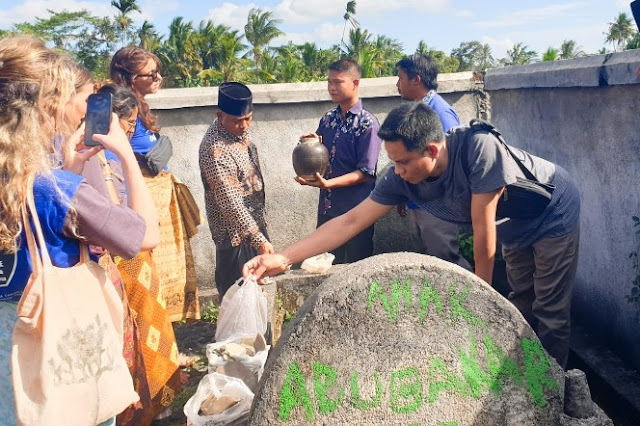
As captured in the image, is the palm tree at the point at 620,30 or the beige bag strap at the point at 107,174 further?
the palm tree at the point at 620,30

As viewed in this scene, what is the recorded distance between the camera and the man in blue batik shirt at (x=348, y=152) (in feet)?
16.3

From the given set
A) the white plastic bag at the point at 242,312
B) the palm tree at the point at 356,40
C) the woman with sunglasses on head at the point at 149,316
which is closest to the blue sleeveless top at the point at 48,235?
the white plastic bag at the point at 242,312

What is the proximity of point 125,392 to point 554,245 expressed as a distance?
89.2 inches

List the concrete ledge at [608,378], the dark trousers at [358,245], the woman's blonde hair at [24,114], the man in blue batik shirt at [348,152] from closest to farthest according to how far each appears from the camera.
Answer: the woman's blonde hair at [24,114], the concrete ledge at [608,378], the man in blue batik shirt at [348,152], the dark trousers at [358,245]

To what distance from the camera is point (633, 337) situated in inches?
156

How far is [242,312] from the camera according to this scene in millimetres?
3361

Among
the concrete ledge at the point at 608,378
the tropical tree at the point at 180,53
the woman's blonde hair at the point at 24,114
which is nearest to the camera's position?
the woman's blonde hair at the point at 24,114

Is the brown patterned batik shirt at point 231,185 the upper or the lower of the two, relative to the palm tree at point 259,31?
lower

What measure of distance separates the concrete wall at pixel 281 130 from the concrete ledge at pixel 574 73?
1.92 feet

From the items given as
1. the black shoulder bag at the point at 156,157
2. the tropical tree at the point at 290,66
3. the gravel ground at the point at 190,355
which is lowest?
the gravel ground at the point at 190,355

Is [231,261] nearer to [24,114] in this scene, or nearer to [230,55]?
[24,114]

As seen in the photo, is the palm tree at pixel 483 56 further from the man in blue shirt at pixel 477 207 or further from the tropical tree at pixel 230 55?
the man in blue shirt at pixel 477 207

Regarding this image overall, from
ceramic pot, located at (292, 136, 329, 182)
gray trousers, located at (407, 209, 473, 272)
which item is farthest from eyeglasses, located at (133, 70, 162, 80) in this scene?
gray trousers, located at (407, 209, 473, 272)

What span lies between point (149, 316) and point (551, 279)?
7.34 feet
